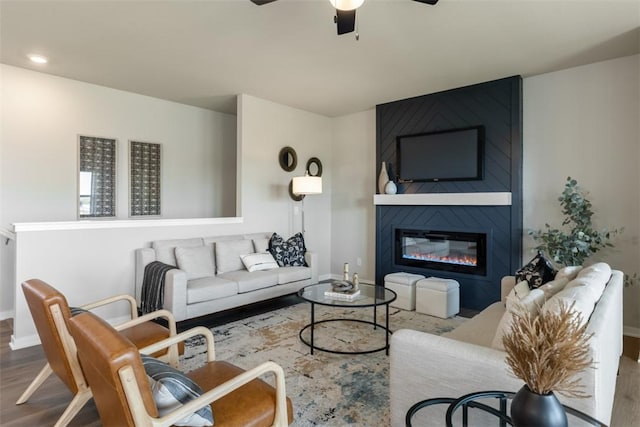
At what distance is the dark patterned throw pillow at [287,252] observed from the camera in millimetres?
4660

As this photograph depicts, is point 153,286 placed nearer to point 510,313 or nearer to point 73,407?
point 73,407

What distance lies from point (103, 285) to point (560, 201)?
4.88 m

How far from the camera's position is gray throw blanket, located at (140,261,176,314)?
350 cm

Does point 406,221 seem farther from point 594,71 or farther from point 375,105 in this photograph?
point 594,71

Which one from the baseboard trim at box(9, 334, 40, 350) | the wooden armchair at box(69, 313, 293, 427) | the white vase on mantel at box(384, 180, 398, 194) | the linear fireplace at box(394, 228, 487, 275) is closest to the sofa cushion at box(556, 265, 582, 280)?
the linear fireplace at box(394, 228, 487, 275)

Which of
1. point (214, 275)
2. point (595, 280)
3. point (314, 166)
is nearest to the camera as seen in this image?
point (595, 280)

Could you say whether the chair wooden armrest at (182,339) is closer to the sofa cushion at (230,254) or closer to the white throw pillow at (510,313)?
the white throw pillow at (510,313)

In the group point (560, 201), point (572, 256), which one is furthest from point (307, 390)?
point (560, 201)

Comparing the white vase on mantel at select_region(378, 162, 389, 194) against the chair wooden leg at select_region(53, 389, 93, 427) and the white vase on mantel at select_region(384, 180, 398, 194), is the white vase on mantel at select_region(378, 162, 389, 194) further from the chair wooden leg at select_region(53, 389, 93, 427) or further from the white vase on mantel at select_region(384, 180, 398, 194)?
the chair wooden leg at select_region(53, 389, 93, 427)

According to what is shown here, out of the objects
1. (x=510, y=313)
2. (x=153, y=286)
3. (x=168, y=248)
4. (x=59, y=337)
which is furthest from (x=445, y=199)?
(x=59, y=337)

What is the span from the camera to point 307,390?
7.93ft

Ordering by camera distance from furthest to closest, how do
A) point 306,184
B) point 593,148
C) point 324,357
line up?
point 306,184
point 593,148
point 324,357

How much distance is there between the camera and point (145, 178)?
4.88 meters

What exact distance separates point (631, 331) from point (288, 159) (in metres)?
4.55
